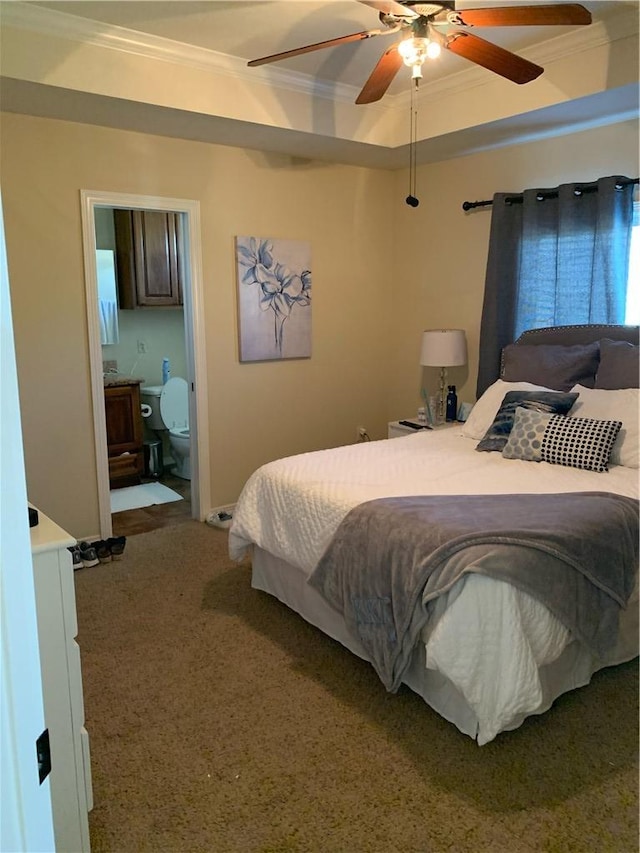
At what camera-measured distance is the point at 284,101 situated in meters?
3.65

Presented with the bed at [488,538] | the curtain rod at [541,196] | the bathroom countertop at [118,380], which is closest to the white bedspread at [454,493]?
the bed at [488,538]

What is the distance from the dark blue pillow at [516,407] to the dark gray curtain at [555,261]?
70cm

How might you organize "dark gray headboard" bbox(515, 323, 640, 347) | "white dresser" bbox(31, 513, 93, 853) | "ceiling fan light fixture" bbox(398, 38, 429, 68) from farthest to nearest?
"dark gray headboard" bbox(515, 323, 640, 347), "ceiling fan light fixture" bbox(398, 38, 429, 68), "white dresser" bbox(31, 513, 93, 853)

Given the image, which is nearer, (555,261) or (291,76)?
(291,76)

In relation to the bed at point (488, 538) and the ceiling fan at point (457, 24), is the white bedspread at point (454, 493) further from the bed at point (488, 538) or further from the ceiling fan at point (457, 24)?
the ceiling fan at point (457, 24)

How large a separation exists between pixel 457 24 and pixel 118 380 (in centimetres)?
361

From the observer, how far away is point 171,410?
5344 millimetres

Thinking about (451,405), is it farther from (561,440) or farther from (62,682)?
(62,682)

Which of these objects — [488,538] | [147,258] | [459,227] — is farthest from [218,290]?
[488,538]

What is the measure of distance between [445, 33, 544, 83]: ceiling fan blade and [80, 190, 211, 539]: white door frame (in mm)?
2064

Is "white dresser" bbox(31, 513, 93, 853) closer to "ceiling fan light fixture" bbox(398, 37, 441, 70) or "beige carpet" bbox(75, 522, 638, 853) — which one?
"beige carpet" bbox(75, 522, 638, 853)

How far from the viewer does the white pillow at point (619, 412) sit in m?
2.97

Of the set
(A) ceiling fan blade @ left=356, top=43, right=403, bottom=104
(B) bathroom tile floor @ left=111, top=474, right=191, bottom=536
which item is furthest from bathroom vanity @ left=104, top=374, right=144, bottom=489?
(A) ceiling fan blade @ left=356, top=43, right=403, bottom=104

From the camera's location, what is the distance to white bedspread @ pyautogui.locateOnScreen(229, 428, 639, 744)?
1.95m
